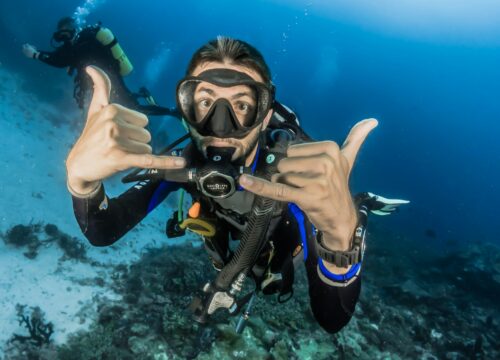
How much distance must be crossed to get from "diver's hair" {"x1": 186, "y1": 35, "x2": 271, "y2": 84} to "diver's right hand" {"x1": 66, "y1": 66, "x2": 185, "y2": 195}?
1120 mm

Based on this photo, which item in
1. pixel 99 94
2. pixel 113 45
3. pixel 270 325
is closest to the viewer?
pixel 99 94

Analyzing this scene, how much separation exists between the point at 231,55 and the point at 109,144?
1548mm

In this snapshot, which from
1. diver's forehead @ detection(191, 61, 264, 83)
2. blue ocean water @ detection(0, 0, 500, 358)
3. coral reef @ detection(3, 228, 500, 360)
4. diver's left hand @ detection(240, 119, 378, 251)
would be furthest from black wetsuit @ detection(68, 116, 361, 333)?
blue ocean water @ detection(0, 0, 500, 358)

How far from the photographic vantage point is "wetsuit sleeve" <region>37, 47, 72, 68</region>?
9328mm

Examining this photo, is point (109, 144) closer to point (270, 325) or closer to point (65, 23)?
point (270, 325)

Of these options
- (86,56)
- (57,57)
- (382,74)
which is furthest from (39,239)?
(382,74)

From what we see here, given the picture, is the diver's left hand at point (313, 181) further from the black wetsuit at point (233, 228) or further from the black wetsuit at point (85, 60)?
the black wetsuit at point (85, 60)

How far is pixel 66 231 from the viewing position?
9.55 metres

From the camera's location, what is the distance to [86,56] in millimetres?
9852

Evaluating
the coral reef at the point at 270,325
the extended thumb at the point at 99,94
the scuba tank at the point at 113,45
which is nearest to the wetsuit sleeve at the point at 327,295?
the extended thumb at the point at 99,94

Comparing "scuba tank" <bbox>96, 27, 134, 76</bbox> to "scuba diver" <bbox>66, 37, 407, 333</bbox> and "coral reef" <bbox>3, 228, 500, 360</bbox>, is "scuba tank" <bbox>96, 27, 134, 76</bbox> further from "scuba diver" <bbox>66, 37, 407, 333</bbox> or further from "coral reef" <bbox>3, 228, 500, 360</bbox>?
"scuba diver" <bbox>66, 37, 407, 333</bbox>

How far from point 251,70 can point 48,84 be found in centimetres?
2359

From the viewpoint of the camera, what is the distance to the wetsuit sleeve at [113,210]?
2563 mm

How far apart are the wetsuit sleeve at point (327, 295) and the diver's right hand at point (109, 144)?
1.47 meters
